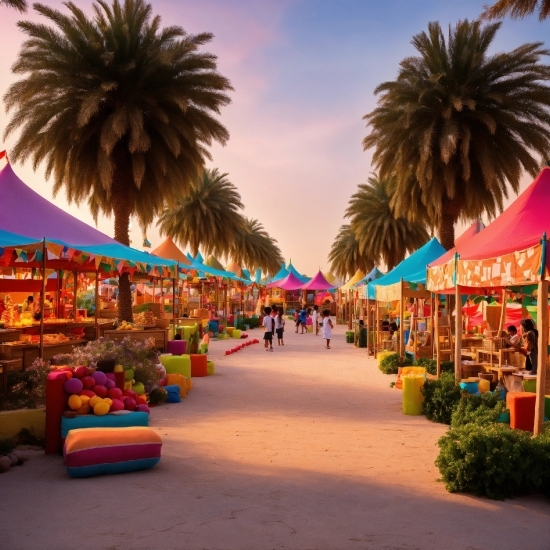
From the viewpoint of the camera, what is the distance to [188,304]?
2983cm

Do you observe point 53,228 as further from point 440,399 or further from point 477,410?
point 477,410

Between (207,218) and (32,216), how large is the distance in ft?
79.9

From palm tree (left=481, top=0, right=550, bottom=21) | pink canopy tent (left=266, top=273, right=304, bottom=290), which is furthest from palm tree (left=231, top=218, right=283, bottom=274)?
palm tree (left=481, top=0, right=550, bottom=21)

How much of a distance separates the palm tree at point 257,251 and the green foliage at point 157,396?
41650 mm

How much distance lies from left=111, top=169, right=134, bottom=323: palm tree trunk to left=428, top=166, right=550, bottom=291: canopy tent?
409 inches

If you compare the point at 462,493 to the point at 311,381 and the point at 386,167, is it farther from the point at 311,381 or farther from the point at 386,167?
the point at 386,167

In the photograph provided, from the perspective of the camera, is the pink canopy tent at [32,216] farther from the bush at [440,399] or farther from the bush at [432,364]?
the bush at [432,364]

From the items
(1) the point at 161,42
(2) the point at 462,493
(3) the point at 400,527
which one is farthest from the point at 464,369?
(1) the point at 161,42

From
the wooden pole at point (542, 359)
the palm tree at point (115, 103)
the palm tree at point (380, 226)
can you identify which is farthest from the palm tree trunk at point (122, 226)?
the palm tree at point (380, 226)

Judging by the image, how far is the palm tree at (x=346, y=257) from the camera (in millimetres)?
50259

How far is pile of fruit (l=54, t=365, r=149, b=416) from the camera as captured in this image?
7461 mm

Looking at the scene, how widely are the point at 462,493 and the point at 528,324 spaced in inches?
223

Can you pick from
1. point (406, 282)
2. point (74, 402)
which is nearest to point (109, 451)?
point (74, 402)

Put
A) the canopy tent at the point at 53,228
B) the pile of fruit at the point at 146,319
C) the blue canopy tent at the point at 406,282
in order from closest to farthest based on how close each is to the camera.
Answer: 1. the canopy tent at the point at 53,228
2. the blue canopy tent at the point at 406,282
3. the pile of fruit at the point at 146,319
